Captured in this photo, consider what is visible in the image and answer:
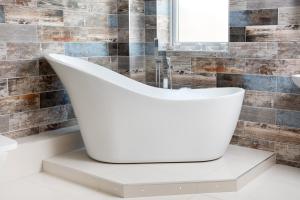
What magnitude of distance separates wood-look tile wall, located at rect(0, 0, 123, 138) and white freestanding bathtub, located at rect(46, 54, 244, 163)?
37 cm

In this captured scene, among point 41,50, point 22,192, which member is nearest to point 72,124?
point 41,50

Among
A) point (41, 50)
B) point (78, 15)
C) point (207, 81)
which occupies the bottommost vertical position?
point (207, 81)

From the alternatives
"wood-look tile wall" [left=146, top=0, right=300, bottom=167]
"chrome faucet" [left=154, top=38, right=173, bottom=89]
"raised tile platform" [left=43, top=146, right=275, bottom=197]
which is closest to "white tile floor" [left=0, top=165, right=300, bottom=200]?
"raised tile platform" [left=43, top=146, right=275, bottom=197]

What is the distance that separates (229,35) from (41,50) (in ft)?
5.65

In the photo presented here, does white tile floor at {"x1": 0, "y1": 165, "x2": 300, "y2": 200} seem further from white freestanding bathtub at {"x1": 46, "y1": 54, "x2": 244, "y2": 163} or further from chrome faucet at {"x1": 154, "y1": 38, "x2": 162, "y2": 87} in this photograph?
chrome faucet at {"x1": 154, "y1": 38, "x2": 162, "y2": 87}

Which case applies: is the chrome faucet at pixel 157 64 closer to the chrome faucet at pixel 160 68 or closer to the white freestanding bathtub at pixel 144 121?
the chrome faucet at pixel 160 68

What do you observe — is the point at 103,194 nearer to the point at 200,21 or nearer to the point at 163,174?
the point at 163,174

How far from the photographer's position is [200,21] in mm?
3916

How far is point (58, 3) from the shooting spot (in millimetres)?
3516

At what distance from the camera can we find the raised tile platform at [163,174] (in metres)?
2.66

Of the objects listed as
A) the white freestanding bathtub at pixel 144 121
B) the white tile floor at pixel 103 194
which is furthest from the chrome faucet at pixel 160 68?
the white tile floor at pixel 103 194

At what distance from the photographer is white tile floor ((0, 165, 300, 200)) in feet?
8.64

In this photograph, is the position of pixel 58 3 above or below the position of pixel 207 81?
above

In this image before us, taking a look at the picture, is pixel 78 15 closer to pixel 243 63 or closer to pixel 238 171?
pixel 243 63
